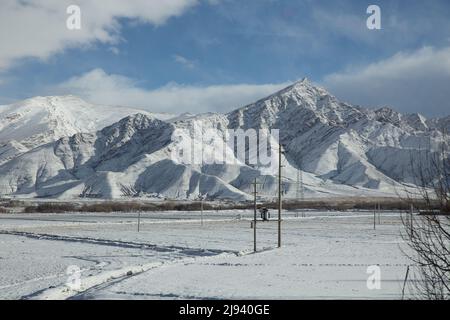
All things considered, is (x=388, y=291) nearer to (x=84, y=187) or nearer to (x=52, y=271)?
(x=52, y=271)

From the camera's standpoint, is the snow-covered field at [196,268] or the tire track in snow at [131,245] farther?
the tire track in snow at [131,245]

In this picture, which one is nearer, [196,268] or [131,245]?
[196,268]

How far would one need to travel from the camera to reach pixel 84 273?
17281mm

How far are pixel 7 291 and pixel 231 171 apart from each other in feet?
580

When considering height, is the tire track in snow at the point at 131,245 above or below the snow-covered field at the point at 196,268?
below

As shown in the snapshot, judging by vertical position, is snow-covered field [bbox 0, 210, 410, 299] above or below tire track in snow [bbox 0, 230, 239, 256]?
above

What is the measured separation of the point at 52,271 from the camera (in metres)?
18.4

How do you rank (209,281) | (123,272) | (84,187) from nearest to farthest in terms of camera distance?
(209,281), (123,272), (84,187)

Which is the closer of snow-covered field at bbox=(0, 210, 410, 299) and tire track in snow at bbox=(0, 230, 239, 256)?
snow-covered field at bbox=(0, 210, 410, 299)

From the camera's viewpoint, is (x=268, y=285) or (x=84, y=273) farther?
(x=84, y=273)

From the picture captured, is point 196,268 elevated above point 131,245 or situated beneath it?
elevated above
